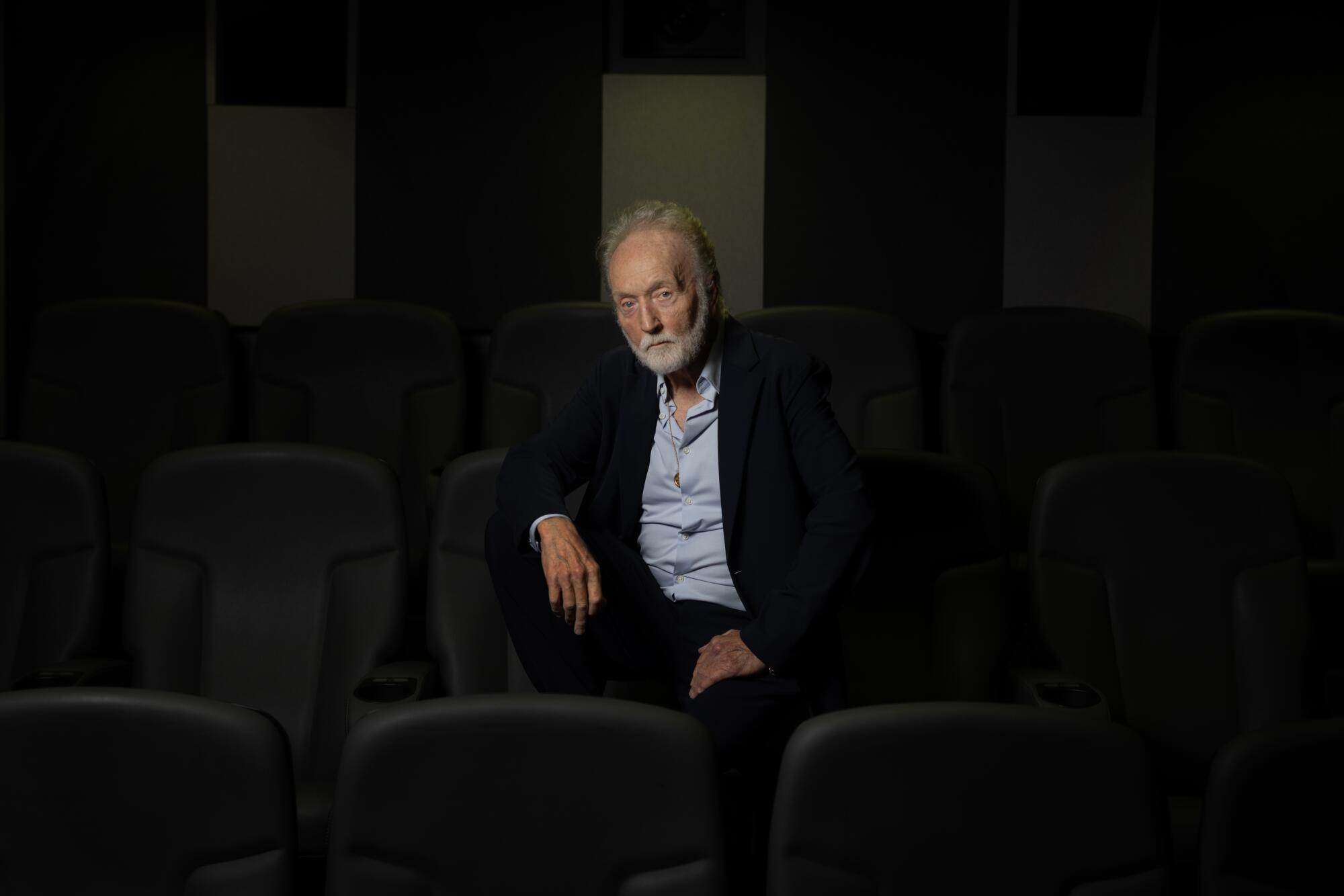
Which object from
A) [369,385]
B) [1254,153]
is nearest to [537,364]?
[369,385]

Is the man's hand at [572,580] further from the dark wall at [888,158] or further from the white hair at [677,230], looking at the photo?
the dark wall at [888,158]

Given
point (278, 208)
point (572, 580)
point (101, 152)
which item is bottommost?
point (572, 580)

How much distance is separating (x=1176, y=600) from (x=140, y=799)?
170 cm

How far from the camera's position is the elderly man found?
6.65ft

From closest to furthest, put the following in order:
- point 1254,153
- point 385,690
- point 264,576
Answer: point 385,690 → point 264,576 → point 1254,153

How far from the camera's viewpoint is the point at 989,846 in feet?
4.53

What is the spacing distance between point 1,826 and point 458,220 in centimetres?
329

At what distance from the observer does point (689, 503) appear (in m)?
2.27

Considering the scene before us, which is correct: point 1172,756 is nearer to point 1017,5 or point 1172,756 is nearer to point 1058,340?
point 1058,340

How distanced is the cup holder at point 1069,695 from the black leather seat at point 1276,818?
2.12 ft

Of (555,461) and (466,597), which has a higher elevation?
(555,461)

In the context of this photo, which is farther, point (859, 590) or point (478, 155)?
point (478, 155)

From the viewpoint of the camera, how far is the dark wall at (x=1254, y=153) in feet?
14.0

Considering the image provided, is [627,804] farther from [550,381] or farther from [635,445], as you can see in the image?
[550,381]
